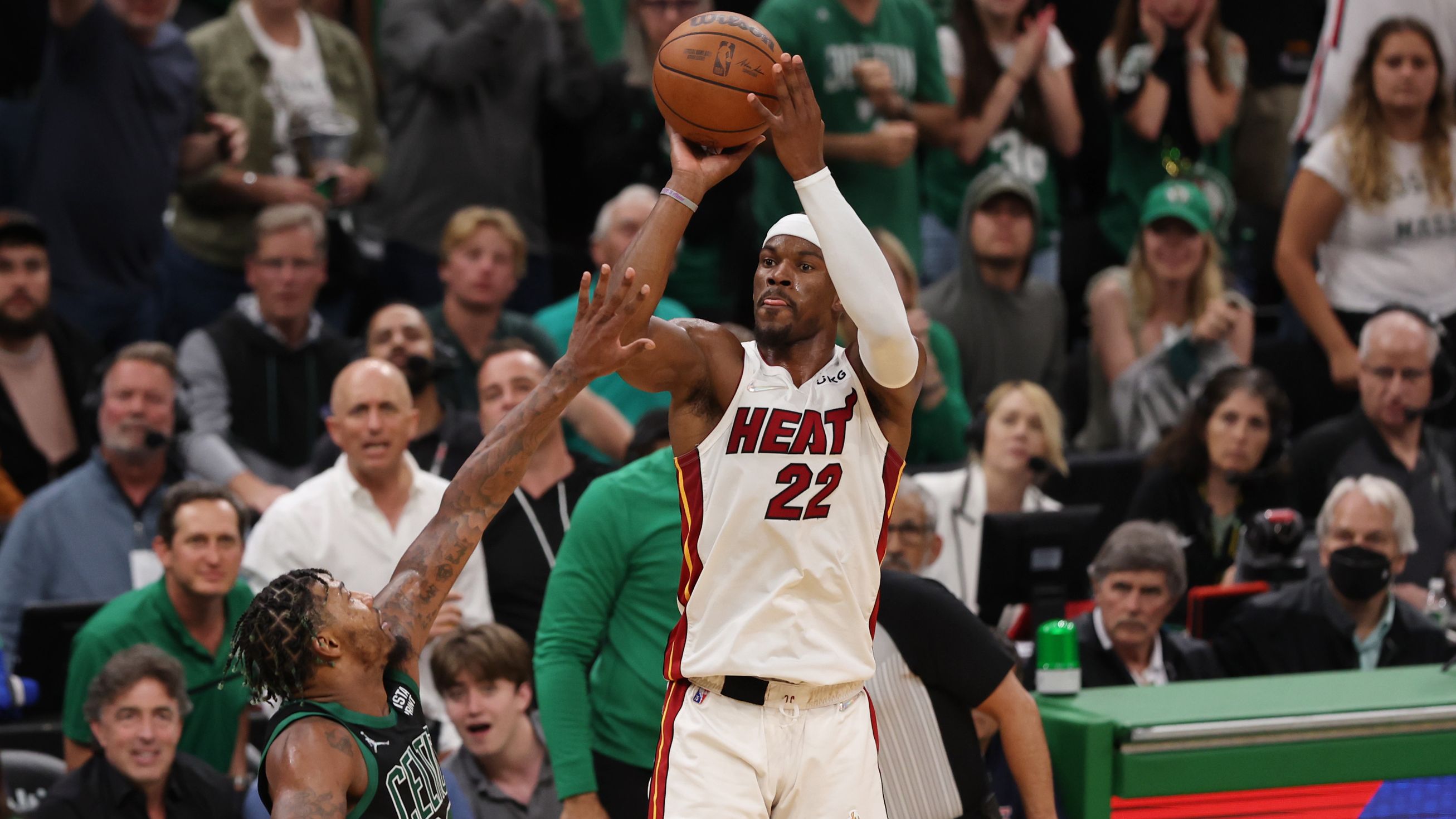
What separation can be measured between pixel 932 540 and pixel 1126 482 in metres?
1.85

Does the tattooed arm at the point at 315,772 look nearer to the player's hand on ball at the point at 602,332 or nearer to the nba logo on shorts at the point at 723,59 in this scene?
the player's hand on ball at the point at 602,332

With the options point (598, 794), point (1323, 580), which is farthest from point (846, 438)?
point (1323, 580)

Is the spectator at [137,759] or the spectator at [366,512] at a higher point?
the spectator at [366,512]

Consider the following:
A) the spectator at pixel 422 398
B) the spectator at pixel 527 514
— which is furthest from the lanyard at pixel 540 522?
the spectator at pixel 422 398

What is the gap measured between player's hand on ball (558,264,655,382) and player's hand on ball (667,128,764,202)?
407 mm

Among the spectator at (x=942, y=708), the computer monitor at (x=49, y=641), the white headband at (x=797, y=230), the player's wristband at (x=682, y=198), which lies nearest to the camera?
the player's wristband at (x=682, y=198)

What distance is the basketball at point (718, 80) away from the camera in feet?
14.2

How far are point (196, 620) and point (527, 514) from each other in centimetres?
132

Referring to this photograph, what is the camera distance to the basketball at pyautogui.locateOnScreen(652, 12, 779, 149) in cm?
434

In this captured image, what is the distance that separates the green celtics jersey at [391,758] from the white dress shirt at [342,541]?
2.62 meters

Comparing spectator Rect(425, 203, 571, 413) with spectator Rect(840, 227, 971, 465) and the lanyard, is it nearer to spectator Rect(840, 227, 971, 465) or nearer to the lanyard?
the lanyard

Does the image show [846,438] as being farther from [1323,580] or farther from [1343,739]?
[1323,580]

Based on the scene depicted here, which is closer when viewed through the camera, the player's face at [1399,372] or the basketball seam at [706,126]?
the basketball seam at [706,126]

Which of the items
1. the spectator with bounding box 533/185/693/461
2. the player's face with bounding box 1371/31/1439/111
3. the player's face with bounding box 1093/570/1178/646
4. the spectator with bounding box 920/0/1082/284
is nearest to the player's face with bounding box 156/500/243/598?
the spectator with bounding box 533/185/693/461
